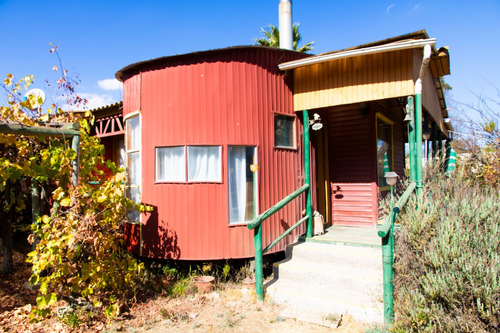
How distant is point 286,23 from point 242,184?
18.8ft

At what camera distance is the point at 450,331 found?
12.3ft

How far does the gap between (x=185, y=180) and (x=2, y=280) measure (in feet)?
12.1

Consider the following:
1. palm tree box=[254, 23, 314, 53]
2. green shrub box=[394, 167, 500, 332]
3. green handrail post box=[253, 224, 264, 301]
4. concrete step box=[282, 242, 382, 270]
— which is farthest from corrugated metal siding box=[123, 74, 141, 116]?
palm tree box=[254, 23, 314, 53]

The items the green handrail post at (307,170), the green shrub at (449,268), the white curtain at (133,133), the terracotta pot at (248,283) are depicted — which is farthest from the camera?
the white curtain at (133,133)

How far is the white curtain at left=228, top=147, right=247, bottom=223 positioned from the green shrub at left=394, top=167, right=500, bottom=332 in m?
2.77

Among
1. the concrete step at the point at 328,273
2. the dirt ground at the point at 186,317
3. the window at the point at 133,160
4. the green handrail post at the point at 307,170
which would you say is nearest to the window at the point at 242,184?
the green handrail post at the point at 307,170

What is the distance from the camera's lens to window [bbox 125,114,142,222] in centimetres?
716

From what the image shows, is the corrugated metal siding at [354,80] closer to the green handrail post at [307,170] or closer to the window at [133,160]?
the green handrail post at [307,170]

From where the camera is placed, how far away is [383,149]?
8.82 m

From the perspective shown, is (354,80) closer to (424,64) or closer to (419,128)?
(424,64)

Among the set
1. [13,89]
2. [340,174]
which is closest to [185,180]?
[13,89]

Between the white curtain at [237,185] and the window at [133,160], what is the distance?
6.36 feet

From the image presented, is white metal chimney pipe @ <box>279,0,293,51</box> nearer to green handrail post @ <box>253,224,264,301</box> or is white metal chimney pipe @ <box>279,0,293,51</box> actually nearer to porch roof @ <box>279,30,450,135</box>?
porch roof @ <box>279,30,450,135</box>

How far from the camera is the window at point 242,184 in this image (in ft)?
21.2
